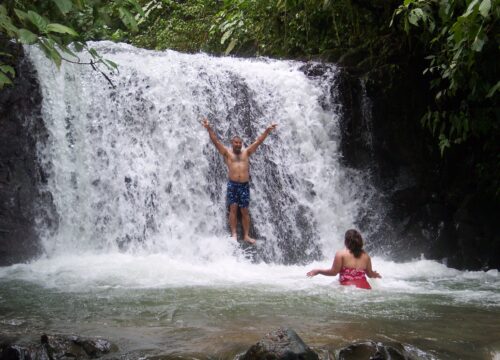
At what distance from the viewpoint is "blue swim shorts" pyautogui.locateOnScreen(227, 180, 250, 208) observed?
334 inches

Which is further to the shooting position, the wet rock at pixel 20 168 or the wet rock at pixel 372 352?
the wet rock at pixel 20 168

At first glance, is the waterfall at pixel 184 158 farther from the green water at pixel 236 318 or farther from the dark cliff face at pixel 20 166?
the green water at pixel 236 318

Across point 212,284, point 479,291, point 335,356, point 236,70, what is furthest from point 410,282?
point 236,70

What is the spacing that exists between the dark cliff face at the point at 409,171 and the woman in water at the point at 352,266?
3.25 meters

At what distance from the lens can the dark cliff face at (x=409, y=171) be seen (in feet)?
31.1

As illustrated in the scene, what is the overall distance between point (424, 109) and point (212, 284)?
548cm

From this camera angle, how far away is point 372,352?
353 centimetres

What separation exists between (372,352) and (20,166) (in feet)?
19.7

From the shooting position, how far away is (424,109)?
9.95m

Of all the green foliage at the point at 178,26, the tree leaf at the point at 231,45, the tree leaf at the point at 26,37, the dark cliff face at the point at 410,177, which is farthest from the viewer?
the green foliage at the point at 178,26

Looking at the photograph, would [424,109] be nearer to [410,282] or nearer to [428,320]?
[410,282]

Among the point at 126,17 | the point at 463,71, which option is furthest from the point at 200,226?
the point at 126,17

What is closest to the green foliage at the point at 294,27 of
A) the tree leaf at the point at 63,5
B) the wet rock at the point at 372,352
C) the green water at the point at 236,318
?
the green water at the point at 236,318

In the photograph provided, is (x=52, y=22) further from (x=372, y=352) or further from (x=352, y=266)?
(x=352, y=266)
